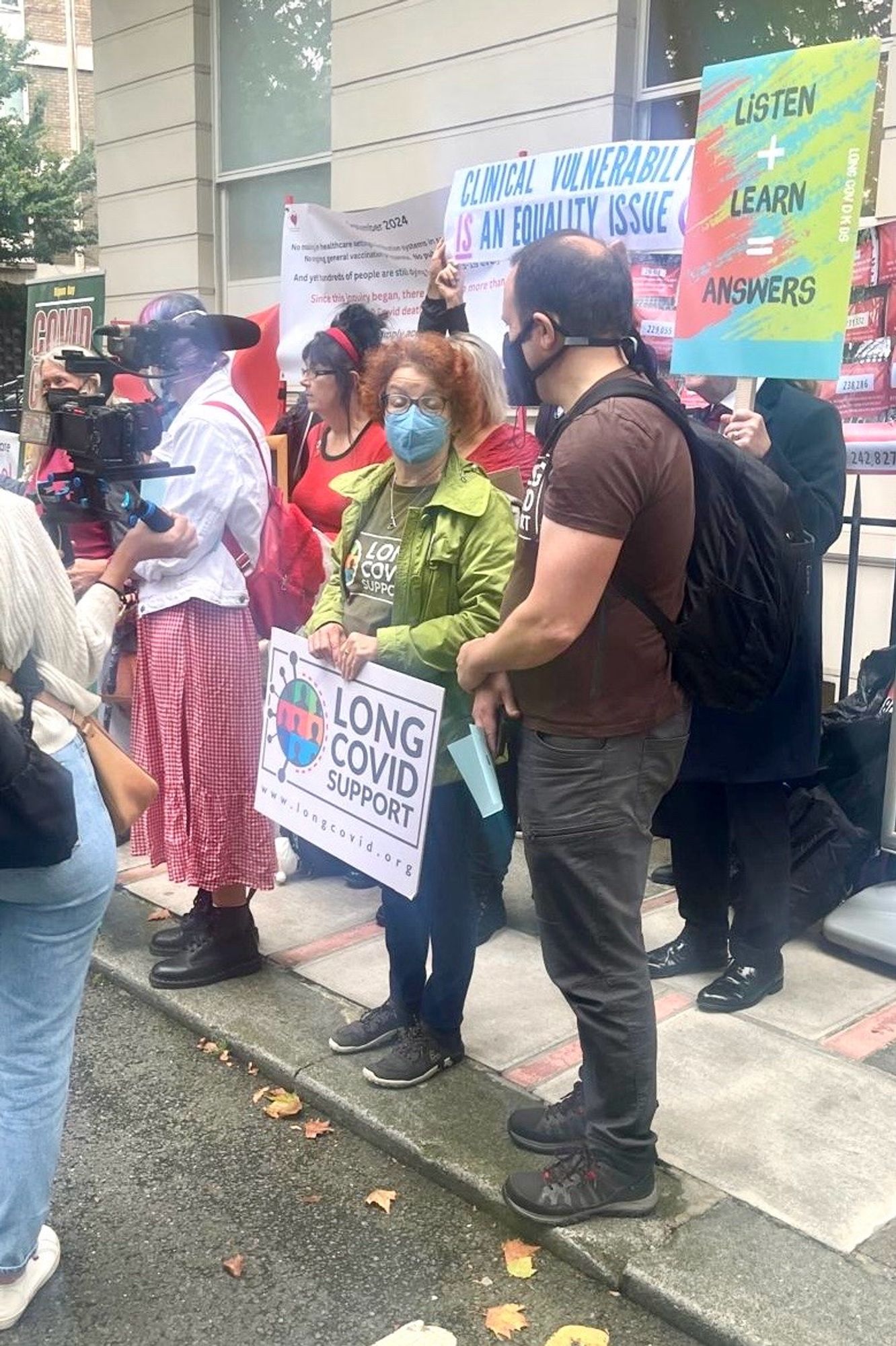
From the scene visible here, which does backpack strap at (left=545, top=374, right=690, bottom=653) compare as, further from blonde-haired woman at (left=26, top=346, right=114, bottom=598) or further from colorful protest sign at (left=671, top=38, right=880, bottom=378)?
blonde-haired woman at (left=26, top=346, right=114, bottom=598)

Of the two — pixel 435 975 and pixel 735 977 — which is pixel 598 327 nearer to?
pixel 435 975

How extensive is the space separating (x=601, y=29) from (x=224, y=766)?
4.84m

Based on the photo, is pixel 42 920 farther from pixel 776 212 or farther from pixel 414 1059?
pixel 776 212

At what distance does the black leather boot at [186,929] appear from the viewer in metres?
4.03

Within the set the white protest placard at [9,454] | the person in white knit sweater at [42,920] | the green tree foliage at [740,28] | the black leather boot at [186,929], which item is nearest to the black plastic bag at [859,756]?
the black leather boot at [186,929]

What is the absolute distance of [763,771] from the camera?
360cm

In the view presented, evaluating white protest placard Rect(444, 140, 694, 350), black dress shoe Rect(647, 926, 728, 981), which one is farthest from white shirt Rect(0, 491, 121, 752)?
white protest placard Rect(444, 140, 694, 350)

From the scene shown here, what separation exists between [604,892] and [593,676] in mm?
447

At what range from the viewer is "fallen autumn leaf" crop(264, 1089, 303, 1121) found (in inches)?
128

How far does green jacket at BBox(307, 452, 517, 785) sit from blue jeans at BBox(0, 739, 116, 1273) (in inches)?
37.5

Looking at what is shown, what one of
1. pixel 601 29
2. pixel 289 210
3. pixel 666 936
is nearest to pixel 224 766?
pixel 666 936

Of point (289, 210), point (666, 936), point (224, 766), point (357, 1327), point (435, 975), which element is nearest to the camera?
point (357, 1327)

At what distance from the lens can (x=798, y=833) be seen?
4.26 metres

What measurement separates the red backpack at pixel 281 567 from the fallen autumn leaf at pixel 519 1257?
6.42 ft
